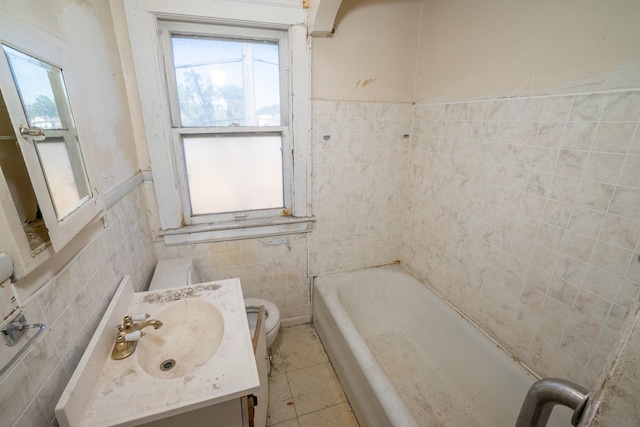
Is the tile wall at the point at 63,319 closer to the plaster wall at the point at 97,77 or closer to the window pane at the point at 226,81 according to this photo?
the plaster wall at the point at 97,77

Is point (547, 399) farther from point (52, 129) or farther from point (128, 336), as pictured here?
point (52, 129)

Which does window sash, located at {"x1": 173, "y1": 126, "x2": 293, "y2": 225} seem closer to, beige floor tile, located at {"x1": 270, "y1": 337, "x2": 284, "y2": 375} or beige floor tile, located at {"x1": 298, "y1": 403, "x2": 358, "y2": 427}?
beige floor tile, located at {"x1": 270, "y1": 337, "x2": 284, "y2": 375}

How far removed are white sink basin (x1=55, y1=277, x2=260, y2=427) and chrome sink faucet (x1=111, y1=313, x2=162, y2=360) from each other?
0.06 ft

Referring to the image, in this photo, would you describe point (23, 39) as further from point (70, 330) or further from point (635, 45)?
point (635, 45)

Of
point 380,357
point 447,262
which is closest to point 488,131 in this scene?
point 447,262

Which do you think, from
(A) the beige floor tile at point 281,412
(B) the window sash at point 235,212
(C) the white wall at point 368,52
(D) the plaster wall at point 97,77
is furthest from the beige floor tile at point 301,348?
(C) the white wall at point 368,52

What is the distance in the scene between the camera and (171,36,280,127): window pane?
162 centimetres

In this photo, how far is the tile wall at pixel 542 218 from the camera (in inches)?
40.5

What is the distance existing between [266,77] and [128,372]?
162cm

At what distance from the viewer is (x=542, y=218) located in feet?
4.19

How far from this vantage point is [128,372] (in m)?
0.90

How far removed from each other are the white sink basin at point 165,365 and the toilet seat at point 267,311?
613 mm

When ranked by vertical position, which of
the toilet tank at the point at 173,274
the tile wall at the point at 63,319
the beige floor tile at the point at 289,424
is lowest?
the beige floor tile at the point at 289,424

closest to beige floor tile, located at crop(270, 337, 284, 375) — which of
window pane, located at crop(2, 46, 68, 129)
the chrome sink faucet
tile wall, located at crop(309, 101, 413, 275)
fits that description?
tile wall, located at crop(309, 101, 413, 275)
